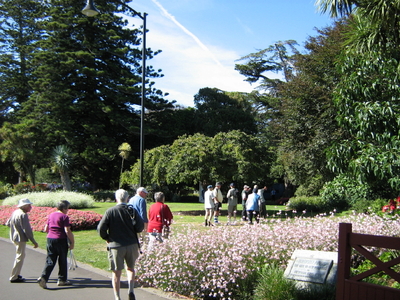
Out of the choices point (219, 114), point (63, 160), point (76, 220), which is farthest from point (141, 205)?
point (219, 114)

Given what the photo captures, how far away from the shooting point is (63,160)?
1356 inches

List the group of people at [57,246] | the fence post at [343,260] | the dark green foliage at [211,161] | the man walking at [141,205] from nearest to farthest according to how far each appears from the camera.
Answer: the fence post at [343,260]
the group of people at [57,246]
the man walking at [141,205]
the dark green foliage at [211,161]

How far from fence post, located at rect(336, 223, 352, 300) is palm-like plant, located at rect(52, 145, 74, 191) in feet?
106

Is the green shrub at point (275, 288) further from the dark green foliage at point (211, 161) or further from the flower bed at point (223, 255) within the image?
the dark green foliage at point (211, 161)

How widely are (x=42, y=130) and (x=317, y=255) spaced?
34.3 metres

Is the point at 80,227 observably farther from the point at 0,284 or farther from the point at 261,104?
the point at 261,104

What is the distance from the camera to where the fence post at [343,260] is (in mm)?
4695

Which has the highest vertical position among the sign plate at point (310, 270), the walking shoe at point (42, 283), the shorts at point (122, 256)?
the shorts at point (122, 256)

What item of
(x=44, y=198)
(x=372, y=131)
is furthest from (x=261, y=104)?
(x=372, y=131)

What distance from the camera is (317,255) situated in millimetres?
6805

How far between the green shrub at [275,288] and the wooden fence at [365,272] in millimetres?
1380

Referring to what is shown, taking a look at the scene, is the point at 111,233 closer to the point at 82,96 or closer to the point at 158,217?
the point at 158,217

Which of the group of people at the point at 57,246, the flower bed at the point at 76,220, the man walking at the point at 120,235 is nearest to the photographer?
the man walking at the point at 120,235

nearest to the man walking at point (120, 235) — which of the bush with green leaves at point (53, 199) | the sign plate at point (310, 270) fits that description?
the sign plate at point (310, 270)
